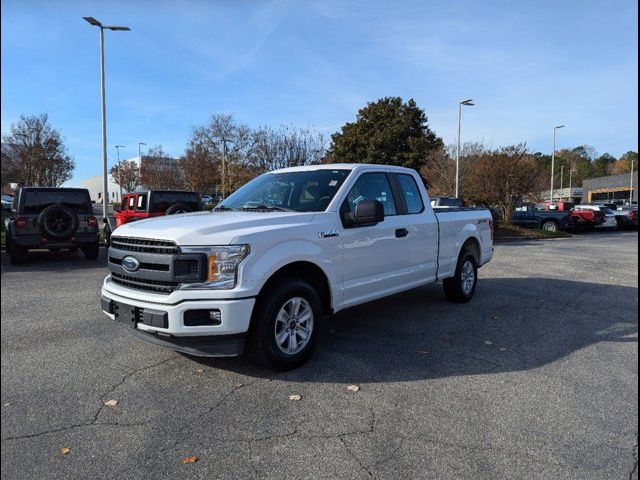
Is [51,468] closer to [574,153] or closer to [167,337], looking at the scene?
[167,337]

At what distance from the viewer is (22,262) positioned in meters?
10.4

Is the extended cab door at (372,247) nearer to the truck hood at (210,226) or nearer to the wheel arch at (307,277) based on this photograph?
the wheel arch at (307,277)

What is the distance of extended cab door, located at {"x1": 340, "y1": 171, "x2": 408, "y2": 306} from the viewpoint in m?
4.77

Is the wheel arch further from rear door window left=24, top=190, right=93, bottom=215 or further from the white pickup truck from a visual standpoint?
rear door window left=24, top=190, right=93, bottom=215

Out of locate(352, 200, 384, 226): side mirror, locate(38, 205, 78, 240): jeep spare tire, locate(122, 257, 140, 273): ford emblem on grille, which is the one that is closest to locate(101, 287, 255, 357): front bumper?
locate(122, 257, 140, 273): ford emblem on grille

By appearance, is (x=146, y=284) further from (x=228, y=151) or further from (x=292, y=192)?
(x=228, y=151)

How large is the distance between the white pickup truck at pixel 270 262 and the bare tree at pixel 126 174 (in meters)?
46.7

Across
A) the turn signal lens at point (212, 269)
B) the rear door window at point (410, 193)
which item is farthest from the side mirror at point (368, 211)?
the turn signal lens at point (212, 269)

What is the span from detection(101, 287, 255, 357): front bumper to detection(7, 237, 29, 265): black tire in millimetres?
7852

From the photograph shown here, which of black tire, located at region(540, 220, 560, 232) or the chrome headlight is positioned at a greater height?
the chrome headlight

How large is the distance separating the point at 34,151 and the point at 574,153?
371 feet

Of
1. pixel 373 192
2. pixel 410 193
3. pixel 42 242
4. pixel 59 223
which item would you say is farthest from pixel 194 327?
pixel 42 242

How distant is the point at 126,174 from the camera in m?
49.1

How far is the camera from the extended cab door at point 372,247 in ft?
15.7
